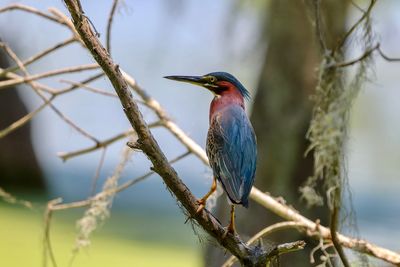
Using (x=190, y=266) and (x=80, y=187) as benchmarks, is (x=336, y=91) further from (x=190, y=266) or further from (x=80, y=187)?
(x=80, y=187)

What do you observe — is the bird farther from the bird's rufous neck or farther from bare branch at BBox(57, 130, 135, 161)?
bare branch at BBox(57, 130, 135, 161)

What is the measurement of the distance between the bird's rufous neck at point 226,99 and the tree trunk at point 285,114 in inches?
34.0

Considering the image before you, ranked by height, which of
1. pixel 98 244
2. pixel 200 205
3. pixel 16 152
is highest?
pixel 16 152

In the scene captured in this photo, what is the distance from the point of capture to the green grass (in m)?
3.43

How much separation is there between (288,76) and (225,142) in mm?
1205

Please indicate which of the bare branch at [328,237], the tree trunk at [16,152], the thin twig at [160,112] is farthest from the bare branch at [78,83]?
the tree trunk at [16,152]

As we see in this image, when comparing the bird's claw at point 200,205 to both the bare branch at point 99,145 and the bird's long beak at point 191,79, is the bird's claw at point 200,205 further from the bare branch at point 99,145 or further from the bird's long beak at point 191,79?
the bare branch at point 99,145

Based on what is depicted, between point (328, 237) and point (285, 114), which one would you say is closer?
point (328, 237)

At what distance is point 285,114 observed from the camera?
2.21m

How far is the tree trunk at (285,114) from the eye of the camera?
209 cm

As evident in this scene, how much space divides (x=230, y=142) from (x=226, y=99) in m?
0.10

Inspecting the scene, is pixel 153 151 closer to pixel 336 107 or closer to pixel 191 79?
pixel 191 79

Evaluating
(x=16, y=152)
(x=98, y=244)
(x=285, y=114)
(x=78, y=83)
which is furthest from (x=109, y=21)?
(x=16, y=152)

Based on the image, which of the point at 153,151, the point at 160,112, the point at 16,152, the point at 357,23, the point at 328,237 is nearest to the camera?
the point at 153,151
